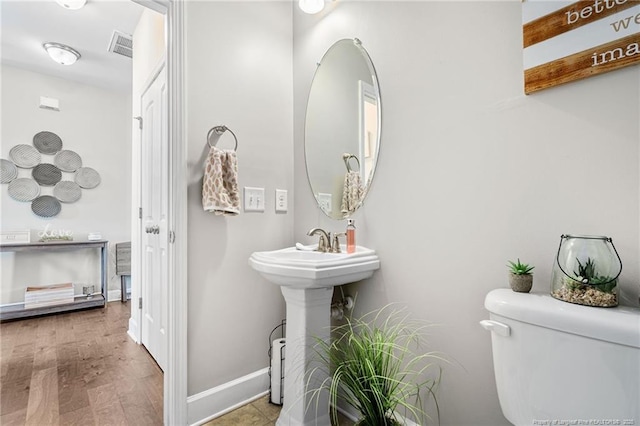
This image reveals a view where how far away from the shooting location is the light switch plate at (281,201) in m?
1.79

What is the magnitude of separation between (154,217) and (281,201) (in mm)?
1051

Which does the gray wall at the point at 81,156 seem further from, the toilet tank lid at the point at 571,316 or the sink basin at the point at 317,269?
the toilet tank lid at the point at 571,316

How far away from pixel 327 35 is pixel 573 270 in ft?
5.14

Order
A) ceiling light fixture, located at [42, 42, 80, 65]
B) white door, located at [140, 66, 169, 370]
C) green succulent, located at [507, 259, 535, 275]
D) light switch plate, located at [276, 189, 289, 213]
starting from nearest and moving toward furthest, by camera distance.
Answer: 1. green succulent, located at [507, 259, 535, 275]
2. light switch plate, located at [276, 189, 289, 213]
3. white door, located at [140, 66, 169, 370]
4. ceiling light fixture, located at [42, 42, 80, 65]

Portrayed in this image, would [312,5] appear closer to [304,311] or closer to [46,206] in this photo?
[304,311]

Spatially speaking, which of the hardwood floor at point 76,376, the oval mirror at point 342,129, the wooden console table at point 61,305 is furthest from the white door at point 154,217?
the wooden console table at point 61,305

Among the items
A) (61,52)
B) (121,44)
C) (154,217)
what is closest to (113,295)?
(154,217)

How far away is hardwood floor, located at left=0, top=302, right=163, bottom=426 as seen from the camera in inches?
60.2

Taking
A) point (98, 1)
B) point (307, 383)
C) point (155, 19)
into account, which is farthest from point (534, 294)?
point (98, 1)

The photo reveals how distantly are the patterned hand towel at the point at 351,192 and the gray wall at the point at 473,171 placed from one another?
0.21ft

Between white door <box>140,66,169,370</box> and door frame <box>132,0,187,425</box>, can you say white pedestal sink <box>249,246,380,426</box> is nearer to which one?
door frame <box>132,0,187,425</box>

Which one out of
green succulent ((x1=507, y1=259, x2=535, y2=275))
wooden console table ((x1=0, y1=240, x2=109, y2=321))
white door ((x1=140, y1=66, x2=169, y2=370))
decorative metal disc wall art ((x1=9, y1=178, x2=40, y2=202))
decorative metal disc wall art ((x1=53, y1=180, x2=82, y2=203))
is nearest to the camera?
green succulent ((x1=507, y1=259, x2=535, y2=275))

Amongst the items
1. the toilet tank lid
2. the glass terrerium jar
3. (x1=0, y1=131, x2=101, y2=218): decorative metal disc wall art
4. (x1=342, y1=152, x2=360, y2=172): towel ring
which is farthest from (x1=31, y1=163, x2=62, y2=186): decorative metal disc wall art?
the glass terrerium jar

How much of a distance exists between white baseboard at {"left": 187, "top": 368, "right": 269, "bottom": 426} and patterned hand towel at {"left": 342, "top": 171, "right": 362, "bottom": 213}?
40.9 inches
